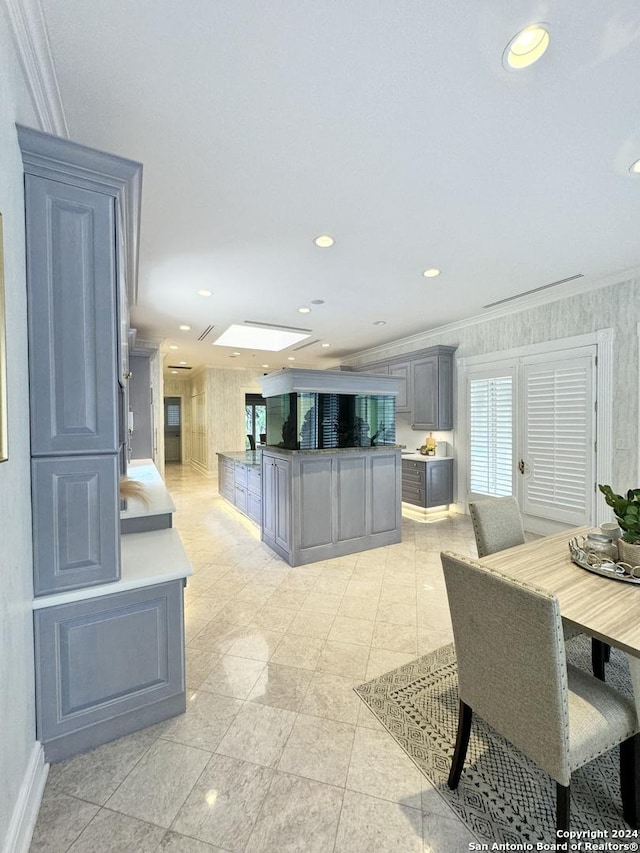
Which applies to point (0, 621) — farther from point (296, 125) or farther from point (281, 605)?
point (296, 125)

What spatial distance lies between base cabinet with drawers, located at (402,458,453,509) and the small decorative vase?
363cm

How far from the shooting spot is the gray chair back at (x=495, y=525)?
2.10 meters

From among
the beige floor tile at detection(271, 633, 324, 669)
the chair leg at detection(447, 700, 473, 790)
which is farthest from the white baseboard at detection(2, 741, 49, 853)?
the chair leg at detection(447, 700, 473, 790)

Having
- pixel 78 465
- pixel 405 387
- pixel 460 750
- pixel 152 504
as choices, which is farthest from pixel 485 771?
pixel 405 387

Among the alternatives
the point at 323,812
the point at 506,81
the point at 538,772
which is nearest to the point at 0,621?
the point at 323,812

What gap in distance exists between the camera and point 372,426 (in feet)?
13.3

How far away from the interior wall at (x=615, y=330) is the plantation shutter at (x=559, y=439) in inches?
9.6

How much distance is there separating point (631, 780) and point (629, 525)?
0.91m

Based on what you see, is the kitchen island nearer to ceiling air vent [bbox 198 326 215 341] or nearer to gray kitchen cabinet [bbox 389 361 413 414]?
gray kitchen cabinet [bbox 389 361 413 414]

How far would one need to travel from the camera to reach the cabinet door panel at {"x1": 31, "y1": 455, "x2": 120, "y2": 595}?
141 cm

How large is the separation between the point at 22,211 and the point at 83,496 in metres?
1.10

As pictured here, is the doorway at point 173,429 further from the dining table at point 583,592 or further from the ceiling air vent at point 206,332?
the dining table at point 583,592

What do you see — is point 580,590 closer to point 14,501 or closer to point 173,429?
point 14,501

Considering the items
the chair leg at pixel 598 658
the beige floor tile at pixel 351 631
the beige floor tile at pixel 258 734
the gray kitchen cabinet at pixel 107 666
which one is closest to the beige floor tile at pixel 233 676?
the beige floor tile at pixel 258 734
